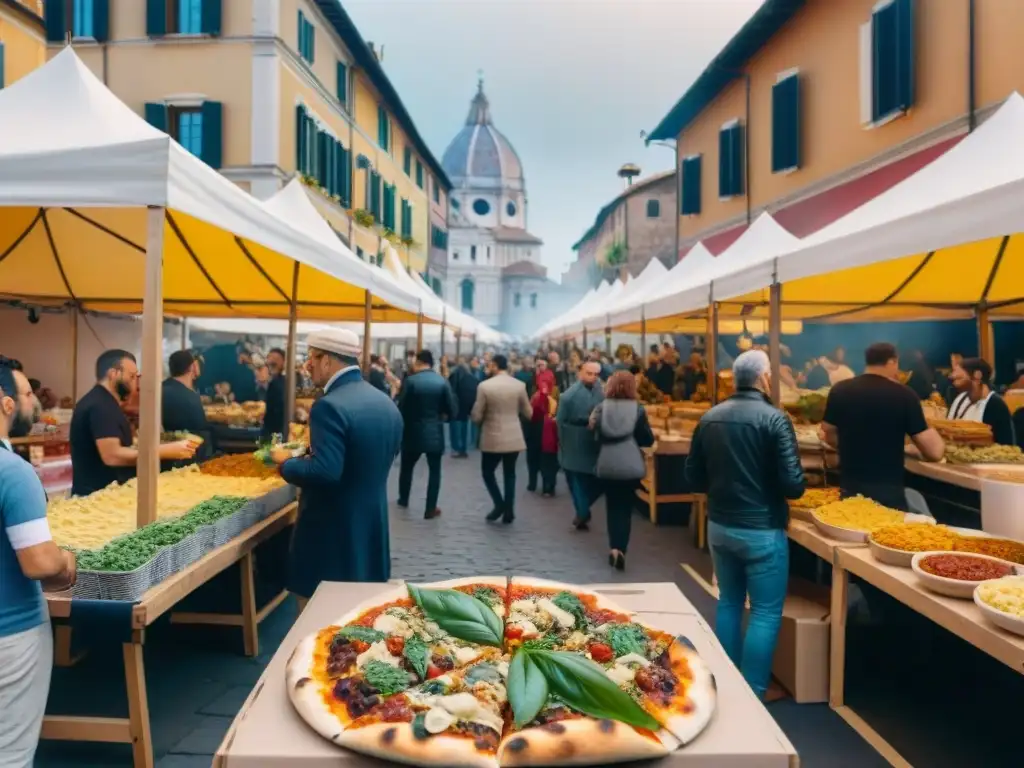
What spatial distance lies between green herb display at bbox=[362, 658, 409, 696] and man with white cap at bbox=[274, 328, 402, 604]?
1685 millimetres

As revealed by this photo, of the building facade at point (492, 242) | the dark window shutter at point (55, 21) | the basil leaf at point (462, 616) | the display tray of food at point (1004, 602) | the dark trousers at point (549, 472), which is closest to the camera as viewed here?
the basil leaf at point (462, 616)

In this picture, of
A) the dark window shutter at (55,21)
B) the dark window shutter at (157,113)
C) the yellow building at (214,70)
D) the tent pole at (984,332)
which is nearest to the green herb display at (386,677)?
the tent pole at (984,332)

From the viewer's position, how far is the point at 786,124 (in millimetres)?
15164

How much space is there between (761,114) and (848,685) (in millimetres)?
14964

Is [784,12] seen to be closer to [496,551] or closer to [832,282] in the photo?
[832,282]

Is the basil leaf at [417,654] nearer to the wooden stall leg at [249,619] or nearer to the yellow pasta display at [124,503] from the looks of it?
the yellow pasta display at [124,503]

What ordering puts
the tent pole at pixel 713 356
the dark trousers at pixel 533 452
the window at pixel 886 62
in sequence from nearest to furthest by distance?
the tent pole at pixel 713 356 < the dark trousers at pixel 533 452 < the window at pixel 886 62

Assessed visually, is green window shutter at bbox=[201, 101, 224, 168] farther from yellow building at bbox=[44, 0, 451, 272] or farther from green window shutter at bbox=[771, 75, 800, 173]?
green window shutter at bbox=[771, 75, 800, 173]

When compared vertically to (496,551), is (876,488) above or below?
above

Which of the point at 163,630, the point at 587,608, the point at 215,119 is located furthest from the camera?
the point at 215,119

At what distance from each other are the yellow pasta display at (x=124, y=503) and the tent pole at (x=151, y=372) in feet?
0.62

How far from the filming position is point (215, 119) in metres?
18.0

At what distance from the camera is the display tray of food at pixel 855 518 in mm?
4059

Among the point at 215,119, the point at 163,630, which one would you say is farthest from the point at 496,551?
the point at 215,119
